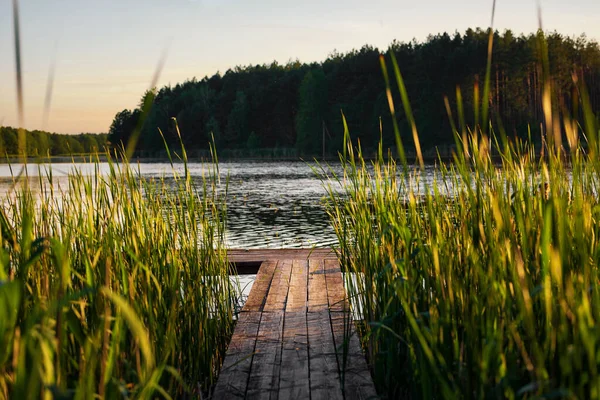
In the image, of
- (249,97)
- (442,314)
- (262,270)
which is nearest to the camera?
(442,314)

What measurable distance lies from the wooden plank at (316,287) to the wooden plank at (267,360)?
24 centimetres

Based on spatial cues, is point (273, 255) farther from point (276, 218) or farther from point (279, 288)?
point (276, 218)

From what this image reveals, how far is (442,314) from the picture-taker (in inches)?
59.4

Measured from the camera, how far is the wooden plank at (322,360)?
203 cm

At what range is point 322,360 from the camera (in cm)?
233

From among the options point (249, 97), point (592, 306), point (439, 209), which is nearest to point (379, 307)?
point (439, 209)

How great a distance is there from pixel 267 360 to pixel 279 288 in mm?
1389

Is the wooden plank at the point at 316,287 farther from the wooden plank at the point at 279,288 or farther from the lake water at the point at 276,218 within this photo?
the lake water at the point at 276,218

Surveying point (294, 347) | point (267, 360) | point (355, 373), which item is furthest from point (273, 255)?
point (355, 373)

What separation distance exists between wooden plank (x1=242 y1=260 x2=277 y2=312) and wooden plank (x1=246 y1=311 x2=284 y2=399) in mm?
220

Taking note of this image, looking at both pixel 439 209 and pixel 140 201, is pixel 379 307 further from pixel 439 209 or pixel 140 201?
pixel 140 201

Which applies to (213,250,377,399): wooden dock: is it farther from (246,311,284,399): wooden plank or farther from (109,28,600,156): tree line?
(109,28,600,156): tree line

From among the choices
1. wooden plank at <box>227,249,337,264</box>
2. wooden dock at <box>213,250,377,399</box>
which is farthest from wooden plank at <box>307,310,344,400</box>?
wooden plank at <box>227,249,337,264</box>

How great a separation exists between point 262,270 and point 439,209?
7.57 ft
